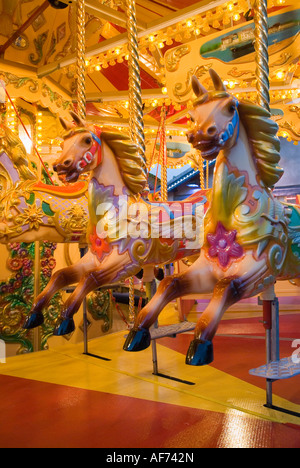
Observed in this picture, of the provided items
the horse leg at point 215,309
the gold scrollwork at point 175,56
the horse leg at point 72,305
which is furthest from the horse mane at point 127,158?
the gold scrollwork at point 175,56

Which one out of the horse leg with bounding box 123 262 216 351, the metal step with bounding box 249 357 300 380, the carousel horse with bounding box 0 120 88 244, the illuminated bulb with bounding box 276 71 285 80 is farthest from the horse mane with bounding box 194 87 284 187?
the illuminated bulb with bounding box 276 71 285 80

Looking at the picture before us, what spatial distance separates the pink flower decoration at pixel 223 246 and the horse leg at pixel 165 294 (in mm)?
57

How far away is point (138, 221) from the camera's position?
178cm

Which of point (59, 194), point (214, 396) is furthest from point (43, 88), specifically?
point (214, 396)

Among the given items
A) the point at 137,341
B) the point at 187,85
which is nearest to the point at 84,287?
the point at 137,341

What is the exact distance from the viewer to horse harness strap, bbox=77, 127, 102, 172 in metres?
1.56

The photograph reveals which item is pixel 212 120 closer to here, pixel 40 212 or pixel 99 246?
pixel 99 246

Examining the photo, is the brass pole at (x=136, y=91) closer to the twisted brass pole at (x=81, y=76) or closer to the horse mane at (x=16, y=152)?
the twisted brass pole at (x=81, y=76)

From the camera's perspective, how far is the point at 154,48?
3.62 m

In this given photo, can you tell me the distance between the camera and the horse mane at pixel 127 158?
172cm

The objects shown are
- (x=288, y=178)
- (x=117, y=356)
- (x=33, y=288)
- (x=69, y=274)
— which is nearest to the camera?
(x=69, y=274)

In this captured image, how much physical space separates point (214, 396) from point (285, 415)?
0.41 meters
